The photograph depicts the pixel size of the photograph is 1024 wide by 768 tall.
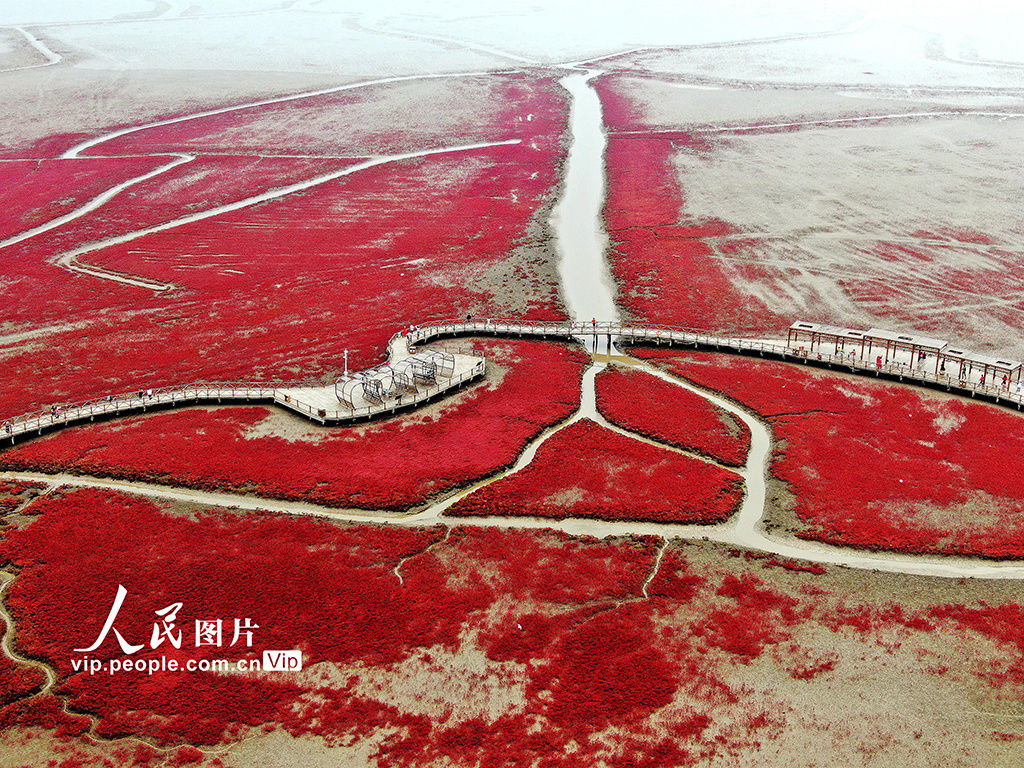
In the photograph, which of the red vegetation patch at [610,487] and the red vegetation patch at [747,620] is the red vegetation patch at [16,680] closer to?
the red vegetation patch at [610,487]

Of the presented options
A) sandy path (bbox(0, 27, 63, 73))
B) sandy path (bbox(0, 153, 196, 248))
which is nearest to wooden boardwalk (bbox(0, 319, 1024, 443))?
sandy path (bbox(0, 153, 196, 248))

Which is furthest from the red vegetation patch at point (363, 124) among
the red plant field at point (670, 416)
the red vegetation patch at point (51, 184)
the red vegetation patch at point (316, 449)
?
the red vegetation patch at point (316, 449)

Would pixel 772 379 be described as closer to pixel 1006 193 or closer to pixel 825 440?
pixel 825 440

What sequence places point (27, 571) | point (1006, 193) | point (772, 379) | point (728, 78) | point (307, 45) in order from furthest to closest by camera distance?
1. point (307, 45)
2. point (728, 78)
3. point (1006, 193)
4. point (772, 379)
5. point (27, 571)

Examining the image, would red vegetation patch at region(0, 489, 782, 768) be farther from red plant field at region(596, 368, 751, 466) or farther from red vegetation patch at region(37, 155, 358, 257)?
red vegetation patch at region(37, 155, 358, 257)

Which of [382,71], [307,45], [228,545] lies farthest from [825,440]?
[307,45]

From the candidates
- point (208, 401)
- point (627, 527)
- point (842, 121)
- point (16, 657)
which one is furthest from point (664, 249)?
point (842, 121)

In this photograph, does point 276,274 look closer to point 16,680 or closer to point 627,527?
point 627,527
